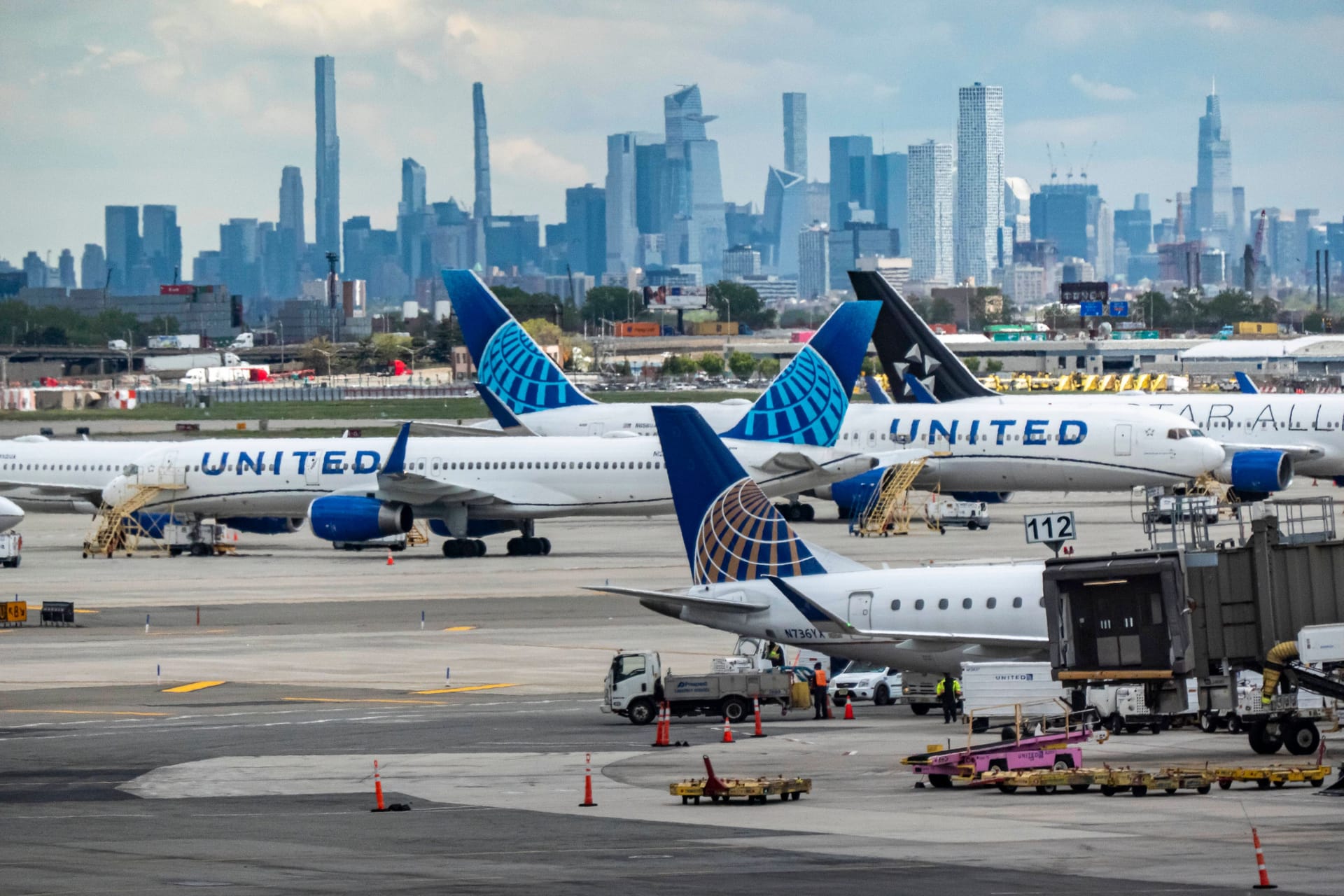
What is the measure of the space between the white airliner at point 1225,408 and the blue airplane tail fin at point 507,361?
15.8 m

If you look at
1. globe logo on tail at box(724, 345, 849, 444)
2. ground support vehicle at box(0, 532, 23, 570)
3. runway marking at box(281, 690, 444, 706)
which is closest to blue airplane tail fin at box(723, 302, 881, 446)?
globe logo on tail at box(724, 345, 849, 444)

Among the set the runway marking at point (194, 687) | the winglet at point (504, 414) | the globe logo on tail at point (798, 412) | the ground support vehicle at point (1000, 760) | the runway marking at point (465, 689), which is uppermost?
the winglet at point (504, 414)

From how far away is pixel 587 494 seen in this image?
75.8 m

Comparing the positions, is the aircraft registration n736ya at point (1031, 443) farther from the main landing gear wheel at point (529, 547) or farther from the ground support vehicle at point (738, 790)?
the ground support vehicle at point (738, 790)

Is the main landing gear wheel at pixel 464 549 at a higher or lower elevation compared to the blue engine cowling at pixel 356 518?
lower

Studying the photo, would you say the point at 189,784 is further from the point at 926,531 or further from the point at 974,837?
the point at 926,531

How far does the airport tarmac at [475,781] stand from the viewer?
79.3 ft

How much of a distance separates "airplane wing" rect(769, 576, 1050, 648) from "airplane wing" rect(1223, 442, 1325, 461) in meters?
49.0

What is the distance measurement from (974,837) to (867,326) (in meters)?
57.1

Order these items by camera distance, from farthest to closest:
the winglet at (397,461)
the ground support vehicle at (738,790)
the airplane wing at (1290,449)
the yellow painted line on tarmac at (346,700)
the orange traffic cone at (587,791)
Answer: the airplane wing at (1290,449)
the winglet at (397,461)
the yellow painted line on tarmac at (346,700)
the orange traffic cone at (587,791)
the ground support vehicle at (738,790)

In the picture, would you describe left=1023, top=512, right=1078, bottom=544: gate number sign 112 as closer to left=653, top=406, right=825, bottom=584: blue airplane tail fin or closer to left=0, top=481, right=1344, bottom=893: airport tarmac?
left=653, top=406, right=825, bottom=584: blue airplane tail fin

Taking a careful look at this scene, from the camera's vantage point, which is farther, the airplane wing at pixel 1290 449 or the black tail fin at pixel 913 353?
the black tail fin at pixel 913 353

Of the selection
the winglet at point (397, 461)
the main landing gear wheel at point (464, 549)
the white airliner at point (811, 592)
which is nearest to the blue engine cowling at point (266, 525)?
A: the main landing gear wheel at point (464, 549)

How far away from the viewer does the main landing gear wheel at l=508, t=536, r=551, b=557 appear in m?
78.2
